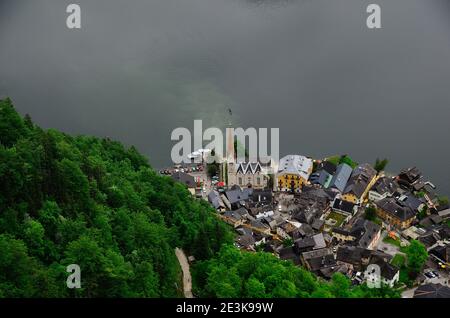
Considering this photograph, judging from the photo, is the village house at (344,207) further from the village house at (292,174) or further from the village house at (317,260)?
the village house at (317,260)

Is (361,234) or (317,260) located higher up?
(361,234)

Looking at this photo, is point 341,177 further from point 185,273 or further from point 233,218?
point 185,273

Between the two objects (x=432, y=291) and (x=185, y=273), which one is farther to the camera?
(x=432, y=291)

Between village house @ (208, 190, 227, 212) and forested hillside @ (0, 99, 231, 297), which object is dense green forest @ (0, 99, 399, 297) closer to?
forested hillside @ (0, 99, 231, 297)

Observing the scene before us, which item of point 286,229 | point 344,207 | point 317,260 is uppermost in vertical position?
point 344,207

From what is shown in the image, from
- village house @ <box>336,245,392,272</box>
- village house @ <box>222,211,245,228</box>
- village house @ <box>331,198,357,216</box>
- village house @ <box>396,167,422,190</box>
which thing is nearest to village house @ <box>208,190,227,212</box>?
village house @ <box>222,211,245,228</box>

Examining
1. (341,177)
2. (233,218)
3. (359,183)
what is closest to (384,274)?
(233,218)
